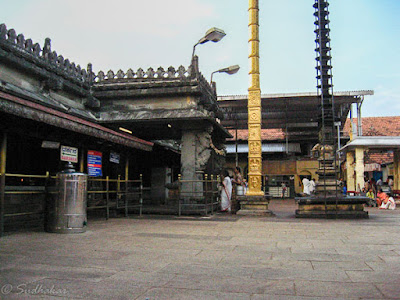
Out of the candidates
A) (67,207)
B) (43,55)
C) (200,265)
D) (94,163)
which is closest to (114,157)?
(94,163)

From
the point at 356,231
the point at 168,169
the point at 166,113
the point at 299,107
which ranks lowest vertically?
the point at 356,231

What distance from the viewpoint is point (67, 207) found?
25.8 ft

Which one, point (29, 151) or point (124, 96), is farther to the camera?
point (124, 96)

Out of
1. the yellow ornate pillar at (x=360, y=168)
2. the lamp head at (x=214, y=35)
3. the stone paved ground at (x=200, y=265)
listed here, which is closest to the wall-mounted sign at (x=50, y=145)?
the stone paved ground at (x=200, y=265)

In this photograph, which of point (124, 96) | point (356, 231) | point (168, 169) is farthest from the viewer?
point (168, 169)

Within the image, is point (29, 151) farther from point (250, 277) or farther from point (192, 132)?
point (250, 277)

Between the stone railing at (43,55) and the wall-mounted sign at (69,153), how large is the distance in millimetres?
2843

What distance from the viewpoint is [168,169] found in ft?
67.3

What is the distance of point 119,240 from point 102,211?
624cm

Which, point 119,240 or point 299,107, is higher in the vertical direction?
point 299,107

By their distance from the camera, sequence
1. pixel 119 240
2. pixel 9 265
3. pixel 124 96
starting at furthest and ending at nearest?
pixel 124 96
pixel 119 240
pixel 9 265

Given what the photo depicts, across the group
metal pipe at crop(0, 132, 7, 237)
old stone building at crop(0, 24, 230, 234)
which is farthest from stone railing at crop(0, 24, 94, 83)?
metal pipe at crop(0, 132, 7, 237)

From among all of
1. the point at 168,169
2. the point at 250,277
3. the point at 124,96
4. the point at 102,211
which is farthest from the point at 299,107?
the point at 250,277

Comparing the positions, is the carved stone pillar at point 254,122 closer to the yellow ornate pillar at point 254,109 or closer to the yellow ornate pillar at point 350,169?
the yellow ornate pillar at point 254,109
